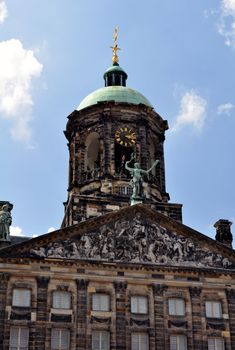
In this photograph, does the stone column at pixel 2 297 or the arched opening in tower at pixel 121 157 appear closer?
the stone column at pixel 2 297

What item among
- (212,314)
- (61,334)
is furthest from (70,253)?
(212,314)

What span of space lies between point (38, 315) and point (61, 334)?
118 cm

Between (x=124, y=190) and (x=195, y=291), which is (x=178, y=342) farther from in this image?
(x=124, y=190)

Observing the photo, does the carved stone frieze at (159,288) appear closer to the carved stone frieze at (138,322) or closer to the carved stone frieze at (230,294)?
the carved stone frieze at (138,322)

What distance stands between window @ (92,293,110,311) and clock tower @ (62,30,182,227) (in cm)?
472

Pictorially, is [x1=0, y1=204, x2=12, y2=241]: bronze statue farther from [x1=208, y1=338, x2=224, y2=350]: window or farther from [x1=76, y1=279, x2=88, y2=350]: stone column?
[x1=208, y1=338, x2=224, y2=350]: window

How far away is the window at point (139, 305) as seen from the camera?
3018cm

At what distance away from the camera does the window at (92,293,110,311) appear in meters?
29.9

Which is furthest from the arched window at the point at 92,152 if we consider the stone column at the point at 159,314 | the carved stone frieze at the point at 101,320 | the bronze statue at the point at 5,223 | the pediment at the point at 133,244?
the carved stone frieze at the point at 101,320

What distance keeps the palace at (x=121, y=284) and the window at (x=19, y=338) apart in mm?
39

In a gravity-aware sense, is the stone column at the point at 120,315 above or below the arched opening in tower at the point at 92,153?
below

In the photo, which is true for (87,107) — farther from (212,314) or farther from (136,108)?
(212,314)

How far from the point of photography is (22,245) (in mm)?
30125

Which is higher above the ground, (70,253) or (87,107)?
(87,107)
